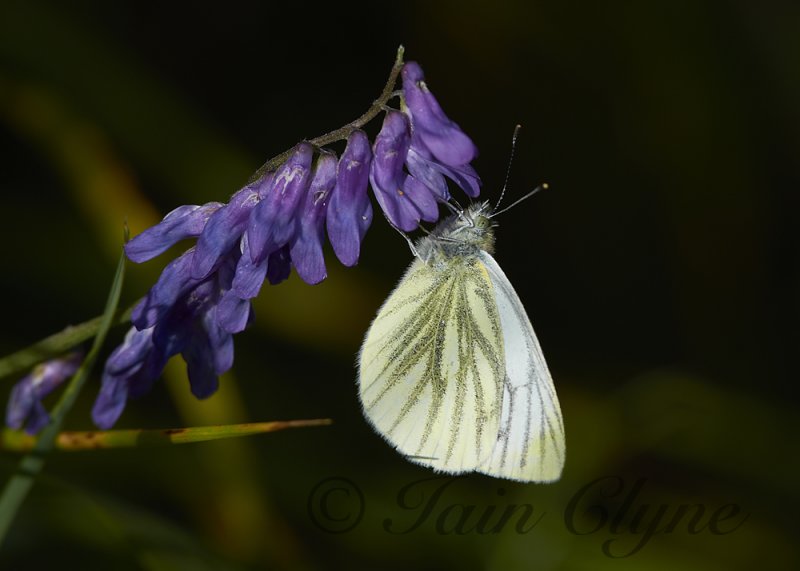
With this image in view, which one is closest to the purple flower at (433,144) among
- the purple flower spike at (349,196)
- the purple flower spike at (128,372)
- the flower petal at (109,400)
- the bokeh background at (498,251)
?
the purple flower spike at (349,196)

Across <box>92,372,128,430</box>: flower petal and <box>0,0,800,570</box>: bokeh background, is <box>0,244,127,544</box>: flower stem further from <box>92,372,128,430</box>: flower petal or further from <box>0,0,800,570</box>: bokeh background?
<box>0,0,800,570</box>: bokeh background

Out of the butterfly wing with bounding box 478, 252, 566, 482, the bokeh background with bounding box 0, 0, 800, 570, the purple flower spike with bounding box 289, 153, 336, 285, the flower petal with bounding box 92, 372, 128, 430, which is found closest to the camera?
the purple flower spike with bounding box 289, 153, 336, 285

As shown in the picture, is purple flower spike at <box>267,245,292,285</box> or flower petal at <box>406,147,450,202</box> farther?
flower petal at <box>406,147,450,202</box>

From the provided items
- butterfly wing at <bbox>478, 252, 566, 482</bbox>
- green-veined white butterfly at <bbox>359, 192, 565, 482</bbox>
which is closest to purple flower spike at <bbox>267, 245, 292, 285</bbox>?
green-veined white butterfly at <bbox>359, 192, 565, 482</bbox>

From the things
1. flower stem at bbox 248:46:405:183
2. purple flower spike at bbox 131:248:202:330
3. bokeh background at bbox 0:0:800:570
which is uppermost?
flower stem at bbox 248:46:405:183

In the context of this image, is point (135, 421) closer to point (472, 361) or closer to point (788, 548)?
point (472, 361)

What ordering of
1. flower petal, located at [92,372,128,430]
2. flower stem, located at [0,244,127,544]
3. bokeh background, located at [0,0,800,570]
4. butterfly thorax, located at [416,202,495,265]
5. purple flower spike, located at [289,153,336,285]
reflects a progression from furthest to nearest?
bokeh background, located at [0,0,800,570] → butterfly thorax, located at [416,202,495,265] → flower petal, located at [92,372,128,430] → purple flower spike, located at [289,153,336,285] → flower stem, located at [0,244,127,544]

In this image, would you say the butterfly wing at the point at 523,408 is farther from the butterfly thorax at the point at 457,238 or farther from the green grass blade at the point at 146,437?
the green grass blade at the point at 146,437

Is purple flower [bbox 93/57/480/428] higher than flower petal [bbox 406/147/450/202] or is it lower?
higher
